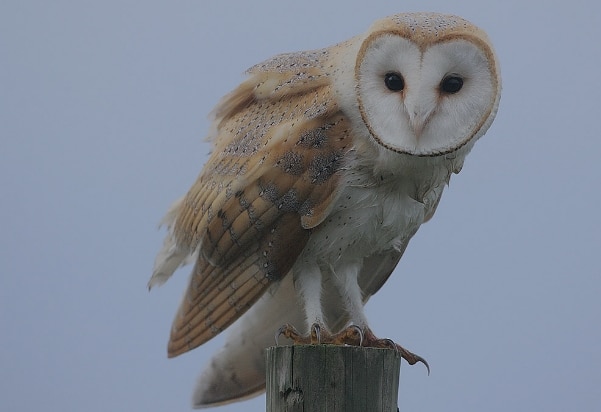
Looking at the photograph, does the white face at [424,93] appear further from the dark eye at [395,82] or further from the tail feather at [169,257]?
the tail feather at [169,257]

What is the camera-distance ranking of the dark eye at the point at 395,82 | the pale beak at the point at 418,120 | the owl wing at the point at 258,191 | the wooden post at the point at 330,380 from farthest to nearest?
1. the owl wing at the point at 258,191
2. the dark eye at the point at 395,82
3. the pale beak at the point at 418,120
4. the wooden post at the point at 330,380

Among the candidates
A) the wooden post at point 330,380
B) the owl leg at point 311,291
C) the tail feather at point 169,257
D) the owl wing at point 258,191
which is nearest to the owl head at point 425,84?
the owl wing at point 258,191

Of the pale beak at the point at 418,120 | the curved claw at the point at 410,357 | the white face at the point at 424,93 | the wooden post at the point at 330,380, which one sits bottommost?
the wooden post at the point at 330,380

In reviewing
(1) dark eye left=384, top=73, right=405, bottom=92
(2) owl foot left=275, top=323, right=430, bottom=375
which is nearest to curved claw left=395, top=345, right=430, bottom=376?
(2) owl foot left=275, top=323, right=430, bottom=375

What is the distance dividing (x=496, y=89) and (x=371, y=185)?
511 mm

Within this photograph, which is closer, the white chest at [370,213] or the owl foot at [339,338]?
the owl foot at [339,338]

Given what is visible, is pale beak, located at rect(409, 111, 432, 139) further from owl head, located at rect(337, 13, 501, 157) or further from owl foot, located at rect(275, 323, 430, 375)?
owl foot, located at rect(275, 323, 430, 375)

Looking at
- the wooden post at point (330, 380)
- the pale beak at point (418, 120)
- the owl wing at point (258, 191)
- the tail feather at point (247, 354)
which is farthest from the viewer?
the tail feather at point (247, 354)

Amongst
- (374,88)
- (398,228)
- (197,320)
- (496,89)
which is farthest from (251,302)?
(496,89)

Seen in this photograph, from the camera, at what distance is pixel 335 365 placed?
2.71 metres

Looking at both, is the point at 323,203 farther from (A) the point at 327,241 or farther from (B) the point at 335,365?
(B) the point at 335,365

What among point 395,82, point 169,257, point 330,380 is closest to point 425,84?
point 395,82

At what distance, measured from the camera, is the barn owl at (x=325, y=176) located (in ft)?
10.8

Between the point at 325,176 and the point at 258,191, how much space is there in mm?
256
